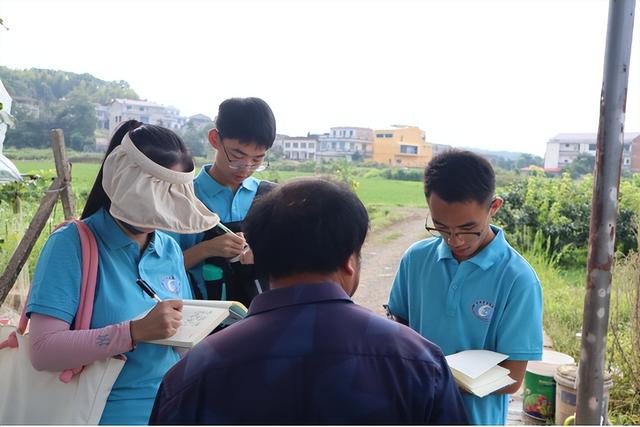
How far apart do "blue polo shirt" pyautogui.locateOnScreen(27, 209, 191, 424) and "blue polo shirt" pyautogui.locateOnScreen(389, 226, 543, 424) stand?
78 cm

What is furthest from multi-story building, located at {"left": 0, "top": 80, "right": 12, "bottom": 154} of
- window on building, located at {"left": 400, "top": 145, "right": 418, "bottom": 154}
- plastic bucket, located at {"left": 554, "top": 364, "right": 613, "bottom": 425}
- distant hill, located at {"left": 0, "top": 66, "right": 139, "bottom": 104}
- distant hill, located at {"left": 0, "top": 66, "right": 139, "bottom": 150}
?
window on building, located at {"left": 400, "top": 145, "right": 418, "bottom": 154}

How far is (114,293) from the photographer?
153 centimetres

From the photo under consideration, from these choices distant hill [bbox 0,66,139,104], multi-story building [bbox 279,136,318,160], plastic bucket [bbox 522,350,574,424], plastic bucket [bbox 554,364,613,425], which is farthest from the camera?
multi-story building [bbox 279,136,318,160]

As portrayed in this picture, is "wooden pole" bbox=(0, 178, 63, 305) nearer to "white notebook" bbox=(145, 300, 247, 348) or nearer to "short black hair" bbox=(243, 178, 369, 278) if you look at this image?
"white notebook" bbox=(145, 300, 247, 348)

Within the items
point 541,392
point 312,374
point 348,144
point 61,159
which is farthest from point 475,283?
point 348,144

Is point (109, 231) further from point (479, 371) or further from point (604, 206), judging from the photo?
point (604, 206)

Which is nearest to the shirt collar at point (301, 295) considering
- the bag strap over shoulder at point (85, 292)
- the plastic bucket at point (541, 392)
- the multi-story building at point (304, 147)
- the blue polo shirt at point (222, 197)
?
the bag strap over shoulder at point (85, 292)

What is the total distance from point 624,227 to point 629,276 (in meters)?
5.34

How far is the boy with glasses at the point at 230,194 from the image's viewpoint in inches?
82.1

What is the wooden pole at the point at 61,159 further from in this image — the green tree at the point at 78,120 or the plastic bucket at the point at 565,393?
the plastic bucket at the point at 565,393

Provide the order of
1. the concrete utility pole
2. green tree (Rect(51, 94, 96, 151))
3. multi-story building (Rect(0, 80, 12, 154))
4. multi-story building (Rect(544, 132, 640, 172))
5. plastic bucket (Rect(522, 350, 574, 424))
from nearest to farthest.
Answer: the concrete utility pole
multi-story building (Rect(0, 80, 12, 154))
plastic bucket (Rect(522, 350, 574, 424))
green tree (Rect(51, 94, 96, 151))
multi-story building (Rect(544, 132, 640, 172))

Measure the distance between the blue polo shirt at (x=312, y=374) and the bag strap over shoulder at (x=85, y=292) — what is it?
569mm

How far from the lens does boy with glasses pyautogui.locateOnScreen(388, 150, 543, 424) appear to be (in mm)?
1584

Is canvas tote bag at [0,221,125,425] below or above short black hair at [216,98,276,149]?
below
